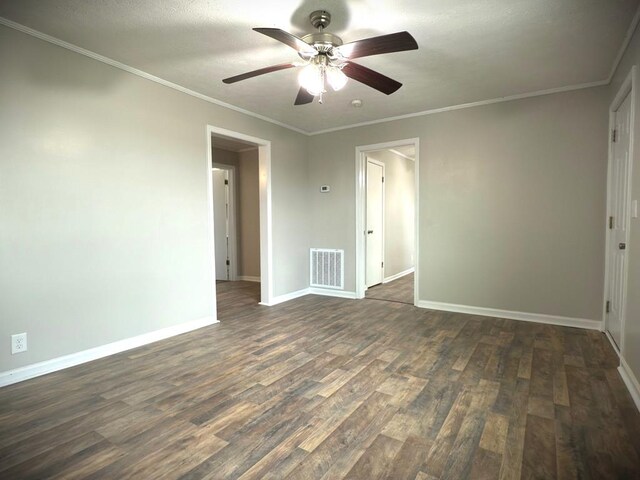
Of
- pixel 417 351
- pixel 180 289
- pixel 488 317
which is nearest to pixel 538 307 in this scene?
pixel 488 317

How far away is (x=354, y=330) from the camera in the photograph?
139 inches

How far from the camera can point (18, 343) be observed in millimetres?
2402

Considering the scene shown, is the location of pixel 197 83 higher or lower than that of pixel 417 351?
higher

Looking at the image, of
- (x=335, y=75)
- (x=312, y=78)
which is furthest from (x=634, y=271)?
(x=312, y=78)

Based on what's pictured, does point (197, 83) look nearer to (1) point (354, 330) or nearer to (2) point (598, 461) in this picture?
(1) point (354, 330)

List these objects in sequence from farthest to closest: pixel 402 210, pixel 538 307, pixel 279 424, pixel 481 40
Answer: pixel 402 210
pixel 538 307
pixel 481 40
pixel 279 424

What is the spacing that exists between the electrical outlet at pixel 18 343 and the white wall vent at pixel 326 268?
3.56 metres

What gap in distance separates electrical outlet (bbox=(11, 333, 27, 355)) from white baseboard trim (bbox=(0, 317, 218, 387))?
133mm

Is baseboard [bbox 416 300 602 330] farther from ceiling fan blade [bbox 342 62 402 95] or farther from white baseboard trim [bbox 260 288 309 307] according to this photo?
ceiling fan blade [bbox 342 62 402 95]

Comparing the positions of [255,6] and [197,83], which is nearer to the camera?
[255,6]

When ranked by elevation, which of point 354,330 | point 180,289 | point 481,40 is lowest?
point 354,330

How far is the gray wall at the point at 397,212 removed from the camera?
20.3 feet

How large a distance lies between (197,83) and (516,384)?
3737 millimetres

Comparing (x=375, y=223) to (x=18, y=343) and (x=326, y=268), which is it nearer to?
(x=326, y=268)
